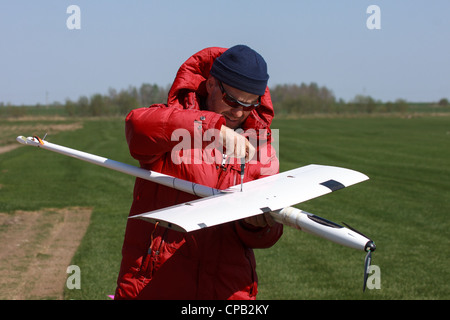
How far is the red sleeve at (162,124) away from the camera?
2264 mm

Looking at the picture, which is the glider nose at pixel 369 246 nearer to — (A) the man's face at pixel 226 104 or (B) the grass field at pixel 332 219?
(A) the man's face at pixel 226 104

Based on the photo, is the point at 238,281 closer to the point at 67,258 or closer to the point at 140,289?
the point at 140,289

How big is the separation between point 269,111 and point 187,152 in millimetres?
560

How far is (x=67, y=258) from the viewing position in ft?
24.8

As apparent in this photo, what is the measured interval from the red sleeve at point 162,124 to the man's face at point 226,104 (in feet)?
0.88

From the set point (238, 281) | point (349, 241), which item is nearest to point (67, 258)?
point (238, 281)

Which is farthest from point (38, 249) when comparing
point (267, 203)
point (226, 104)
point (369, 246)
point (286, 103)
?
point (286, 103)

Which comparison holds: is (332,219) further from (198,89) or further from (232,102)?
(232,102)

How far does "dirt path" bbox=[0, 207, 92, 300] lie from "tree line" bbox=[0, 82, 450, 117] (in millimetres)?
33765

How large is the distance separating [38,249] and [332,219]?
4931mm

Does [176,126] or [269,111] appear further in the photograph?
[269,111]

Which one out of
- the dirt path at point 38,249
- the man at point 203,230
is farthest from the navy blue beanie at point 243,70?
the dirt path at point 38,249

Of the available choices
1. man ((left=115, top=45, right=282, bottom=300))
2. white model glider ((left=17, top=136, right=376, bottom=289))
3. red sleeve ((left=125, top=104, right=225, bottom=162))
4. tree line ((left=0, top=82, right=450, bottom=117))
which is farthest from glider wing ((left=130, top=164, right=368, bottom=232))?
tree line ((left=0, top=82, right=450, bottom=117))

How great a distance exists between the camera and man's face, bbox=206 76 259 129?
2551mm
